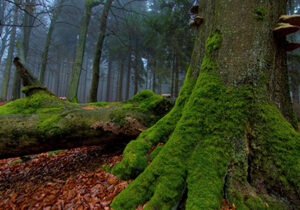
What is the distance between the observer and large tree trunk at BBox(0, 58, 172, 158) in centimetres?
294

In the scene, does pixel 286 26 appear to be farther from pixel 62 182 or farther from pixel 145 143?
pixel 62 182

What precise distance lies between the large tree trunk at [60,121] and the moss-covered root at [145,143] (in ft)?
2.92

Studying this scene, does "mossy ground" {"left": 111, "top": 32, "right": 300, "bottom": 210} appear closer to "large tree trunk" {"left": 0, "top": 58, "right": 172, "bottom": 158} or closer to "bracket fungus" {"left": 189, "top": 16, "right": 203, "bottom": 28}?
"bracket fungus" {"left": 189, "top": 16, "right": 203, "bottom": 28}

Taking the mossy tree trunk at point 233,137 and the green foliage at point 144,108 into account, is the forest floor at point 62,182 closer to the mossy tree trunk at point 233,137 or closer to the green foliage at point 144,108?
the mossy tree trunk at point 233,137

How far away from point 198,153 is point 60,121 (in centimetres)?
278

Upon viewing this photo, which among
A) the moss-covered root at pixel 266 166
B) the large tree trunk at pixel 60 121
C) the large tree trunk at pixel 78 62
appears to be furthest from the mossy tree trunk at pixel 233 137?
the large tree trunk at pixel 78 62

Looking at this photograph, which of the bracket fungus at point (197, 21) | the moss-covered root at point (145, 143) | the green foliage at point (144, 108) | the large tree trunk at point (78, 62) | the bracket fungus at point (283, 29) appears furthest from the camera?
the large tree trunk at point (78, 62)

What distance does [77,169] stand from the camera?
3.46 m

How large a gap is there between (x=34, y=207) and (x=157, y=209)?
6.80 feet

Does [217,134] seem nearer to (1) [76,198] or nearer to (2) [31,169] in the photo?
(1) [76,198]

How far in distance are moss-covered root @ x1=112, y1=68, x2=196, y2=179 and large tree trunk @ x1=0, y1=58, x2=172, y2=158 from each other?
35.0 inches

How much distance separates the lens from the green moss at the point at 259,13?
7.54ft

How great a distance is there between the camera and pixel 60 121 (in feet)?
10.5

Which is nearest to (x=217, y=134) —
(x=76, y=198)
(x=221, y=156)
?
(x=221, y=156)
